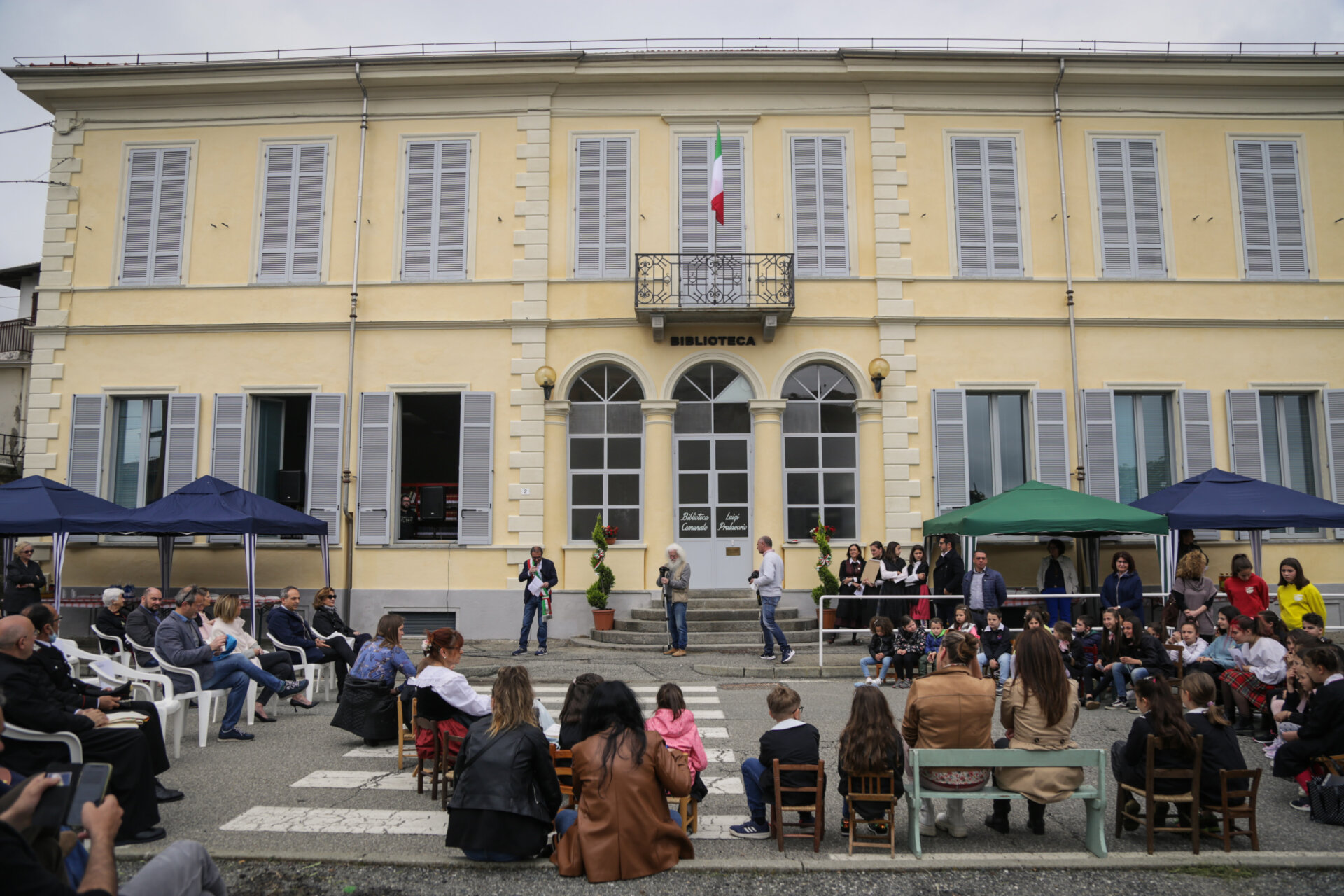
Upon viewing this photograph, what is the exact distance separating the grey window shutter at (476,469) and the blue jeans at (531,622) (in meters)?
2.10

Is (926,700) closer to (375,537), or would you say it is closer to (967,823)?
(967,823)

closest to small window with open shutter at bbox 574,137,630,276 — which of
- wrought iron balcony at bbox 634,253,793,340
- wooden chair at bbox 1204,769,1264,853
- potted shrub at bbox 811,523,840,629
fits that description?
wrought iron balcony at bbox 634,253,793,340

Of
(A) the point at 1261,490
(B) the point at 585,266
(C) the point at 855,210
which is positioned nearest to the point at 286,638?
(B) the point at 585,266

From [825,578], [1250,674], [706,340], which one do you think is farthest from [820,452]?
[1250,674]

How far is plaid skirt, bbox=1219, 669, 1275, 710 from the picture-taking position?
8.15m

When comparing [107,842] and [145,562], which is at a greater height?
[145,562]

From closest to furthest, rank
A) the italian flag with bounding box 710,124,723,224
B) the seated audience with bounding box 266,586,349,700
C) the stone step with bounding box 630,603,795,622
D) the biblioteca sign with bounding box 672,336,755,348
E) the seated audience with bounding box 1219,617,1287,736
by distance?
the seated audience with bounding box 1219,617,1287,736, the seated audience with bounding box 266,586,349,700, the stone step with bounding box 630,603,795,622, the italian flag with bounding box 710,124,723,224, the biblioteca sign with bounding box 672,336,755,348

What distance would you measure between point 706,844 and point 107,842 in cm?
321

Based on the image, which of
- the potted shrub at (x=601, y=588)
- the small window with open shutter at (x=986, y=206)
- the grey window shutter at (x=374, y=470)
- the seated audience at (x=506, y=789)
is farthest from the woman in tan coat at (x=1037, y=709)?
the grey window shutter at (x=374, y=470)

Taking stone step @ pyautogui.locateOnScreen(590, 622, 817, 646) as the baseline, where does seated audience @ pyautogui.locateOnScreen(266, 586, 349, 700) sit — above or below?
above

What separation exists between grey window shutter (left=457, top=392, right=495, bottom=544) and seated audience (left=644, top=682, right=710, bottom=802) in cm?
1009

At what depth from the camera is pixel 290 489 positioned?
1576cm

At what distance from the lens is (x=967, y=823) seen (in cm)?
589

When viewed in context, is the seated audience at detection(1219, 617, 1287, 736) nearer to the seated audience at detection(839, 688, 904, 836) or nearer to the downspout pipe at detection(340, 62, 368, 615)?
the seated audience at detection(839, 688, 904, 836)
